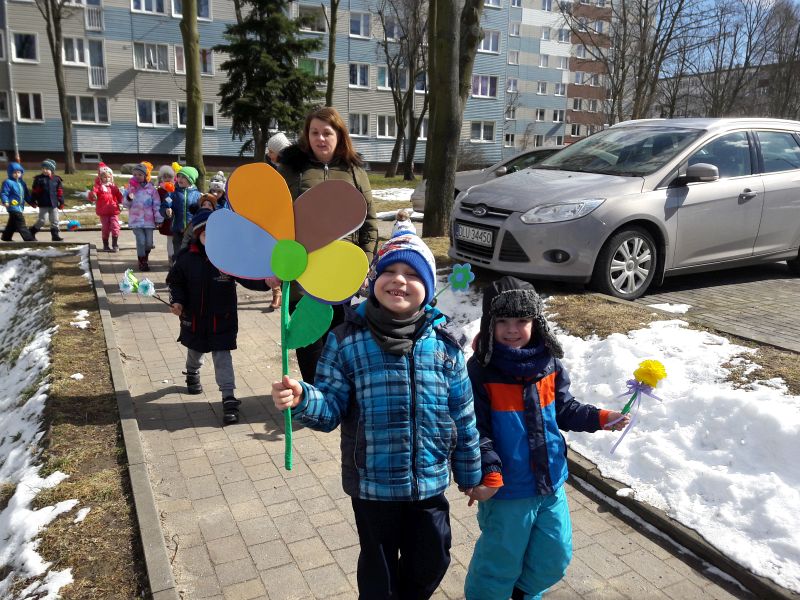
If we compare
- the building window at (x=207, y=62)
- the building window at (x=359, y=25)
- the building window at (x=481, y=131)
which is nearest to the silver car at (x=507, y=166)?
the building window at (x=207, y=62)

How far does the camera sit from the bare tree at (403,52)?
35938 millimetres

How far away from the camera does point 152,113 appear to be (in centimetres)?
3656

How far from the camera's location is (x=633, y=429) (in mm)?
4266

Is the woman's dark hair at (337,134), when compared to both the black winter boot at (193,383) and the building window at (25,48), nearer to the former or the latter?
the black winter boot at (193,383)

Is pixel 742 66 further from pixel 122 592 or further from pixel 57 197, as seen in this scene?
pixel 122 592

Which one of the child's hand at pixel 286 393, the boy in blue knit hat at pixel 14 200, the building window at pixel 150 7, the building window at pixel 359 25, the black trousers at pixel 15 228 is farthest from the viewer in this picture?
the building window at pixel 359 25

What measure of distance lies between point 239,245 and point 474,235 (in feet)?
15.2

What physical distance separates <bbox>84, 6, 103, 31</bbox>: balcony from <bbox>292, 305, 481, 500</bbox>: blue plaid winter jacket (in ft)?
128

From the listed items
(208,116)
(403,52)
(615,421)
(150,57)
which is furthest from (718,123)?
(150,57)

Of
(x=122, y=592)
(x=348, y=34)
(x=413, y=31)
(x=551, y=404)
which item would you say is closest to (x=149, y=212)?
(x=122, y=592)

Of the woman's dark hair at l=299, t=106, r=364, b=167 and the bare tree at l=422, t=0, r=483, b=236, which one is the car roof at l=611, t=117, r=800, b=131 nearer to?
the bare tree at l=422, t=0, r=483, b=236

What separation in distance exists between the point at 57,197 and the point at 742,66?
125 feet

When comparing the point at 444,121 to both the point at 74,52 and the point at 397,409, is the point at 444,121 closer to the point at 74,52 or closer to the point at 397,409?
the point at 397,409

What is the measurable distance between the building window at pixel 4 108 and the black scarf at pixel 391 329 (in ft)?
127
